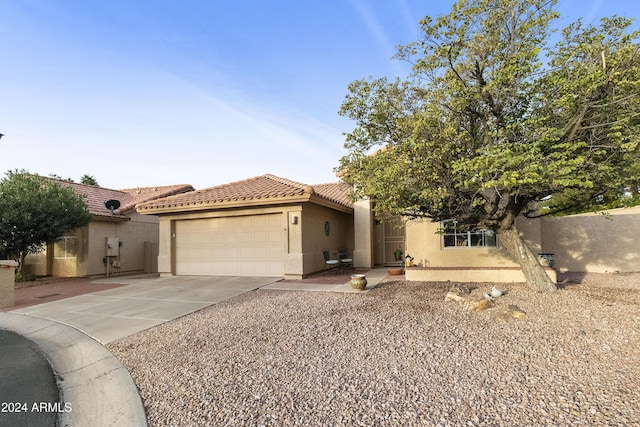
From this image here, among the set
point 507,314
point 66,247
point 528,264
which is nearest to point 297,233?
point 528,264

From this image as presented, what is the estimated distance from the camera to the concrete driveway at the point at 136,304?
6281mm

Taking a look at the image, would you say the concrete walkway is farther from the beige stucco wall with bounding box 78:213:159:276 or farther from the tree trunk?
the beige stucco wall with bounding box 78:213:159:276

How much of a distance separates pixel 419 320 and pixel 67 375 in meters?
5.49

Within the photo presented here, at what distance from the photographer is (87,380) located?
4.02m

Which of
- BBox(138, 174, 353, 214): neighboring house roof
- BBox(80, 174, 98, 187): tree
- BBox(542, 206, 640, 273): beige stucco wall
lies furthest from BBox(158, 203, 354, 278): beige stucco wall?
BBox(80, 174, 98, 187): tree

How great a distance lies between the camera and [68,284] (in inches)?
484

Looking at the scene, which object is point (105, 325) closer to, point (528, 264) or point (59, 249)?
point (528, 264)

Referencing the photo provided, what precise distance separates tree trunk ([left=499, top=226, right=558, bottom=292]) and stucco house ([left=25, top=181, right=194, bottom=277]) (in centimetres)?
1625

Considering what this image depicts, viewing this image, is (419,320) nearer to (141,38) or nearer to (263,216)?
(263,216)

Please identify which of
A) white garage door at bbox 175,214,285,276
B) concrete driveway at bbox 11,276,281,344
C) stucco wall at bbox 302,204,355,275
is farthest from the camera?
white garage door at bbox 175,214,285,276

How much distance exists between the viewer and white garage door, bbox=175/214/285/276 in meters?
12.0

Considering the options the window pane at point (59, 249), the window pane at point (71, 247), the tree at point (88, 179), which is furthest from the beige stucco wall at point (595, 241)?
the tree at point (88, 179)

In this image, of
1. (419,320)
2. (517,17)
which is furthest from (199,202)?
(517,17)

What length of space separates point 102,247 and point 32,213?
3198mm
